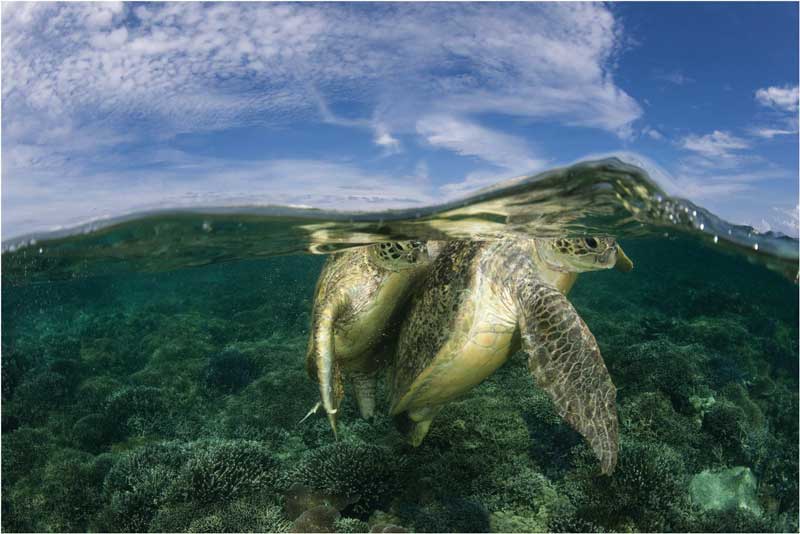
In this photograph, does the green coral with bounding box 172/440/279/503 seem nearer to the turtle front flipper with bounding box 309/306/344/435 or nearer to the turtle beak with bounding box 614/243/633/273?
the turtle front flipper with bounding box 309/306/344/435

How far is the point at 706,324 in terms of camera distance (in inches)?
495

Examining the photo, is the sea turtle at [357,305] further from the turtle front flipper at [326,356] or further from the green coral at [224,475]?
the green coral at [224,475]

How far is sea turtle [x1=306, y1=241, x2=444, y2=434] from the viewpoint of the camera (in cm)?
443

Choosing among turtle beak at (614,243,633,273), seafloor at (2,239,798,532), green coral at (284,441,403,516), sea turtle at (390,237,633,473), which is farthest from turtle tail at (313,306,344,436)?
turtle beak at (614,243,633,273)

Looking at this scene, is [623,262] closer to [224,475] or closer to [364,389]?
[364,389]

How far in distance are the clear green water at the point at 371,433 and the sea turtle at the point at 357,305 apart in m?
1.43

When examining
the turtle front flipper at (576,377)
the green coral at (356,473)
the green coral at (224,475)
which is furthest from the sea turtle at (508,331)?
the green coral at (224,475)

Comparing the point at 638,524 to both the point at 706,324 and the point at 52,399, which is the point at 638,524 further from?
the point at 52,399

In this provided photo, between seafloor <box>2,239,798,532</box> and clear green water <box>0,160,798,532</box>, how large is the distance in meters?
0.02

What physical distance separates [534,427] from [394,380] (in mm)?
2592

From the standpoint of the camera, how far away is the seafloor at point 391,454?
205 inches

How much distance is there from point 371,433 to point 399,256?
3.24 metres

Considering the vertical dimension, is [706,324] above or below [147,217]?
below

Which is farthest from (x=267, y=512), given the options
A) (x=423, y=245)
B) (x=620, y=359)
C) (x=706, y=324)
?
(x=706, y=324)
